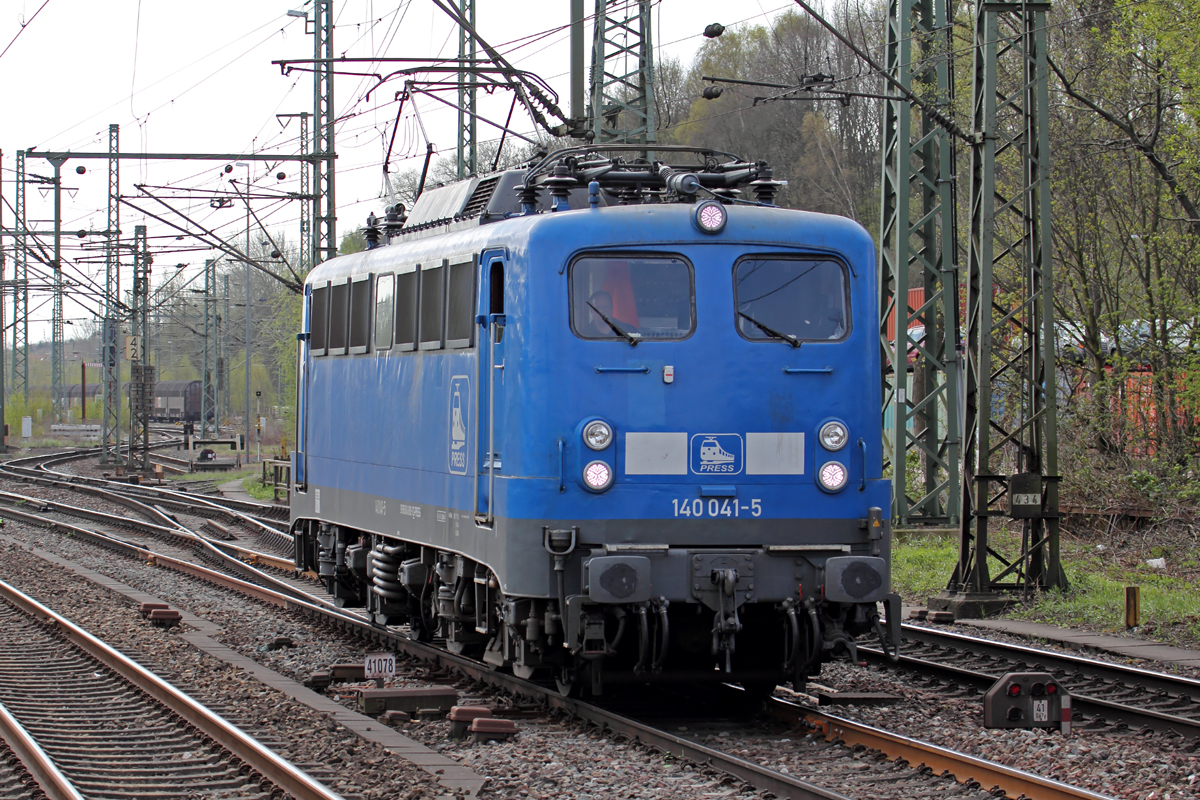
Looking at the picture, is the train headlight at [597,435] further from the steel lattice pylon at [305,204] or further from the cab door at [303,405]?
the steel lattice pylon at [305,204]

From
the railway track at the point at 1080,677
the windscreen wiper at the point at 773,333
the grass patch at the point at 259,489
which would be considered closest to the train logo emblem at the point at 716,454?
the windscreen wiper at the point at 773,333

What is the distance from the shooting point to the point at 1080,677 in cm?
1065

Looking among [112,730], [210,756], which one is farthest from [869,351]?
[112,730]

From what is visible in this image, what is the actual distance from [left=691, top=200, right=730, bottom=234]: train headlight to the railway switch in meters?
3.31

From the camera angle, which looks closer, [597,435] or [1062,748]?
[1062,748]

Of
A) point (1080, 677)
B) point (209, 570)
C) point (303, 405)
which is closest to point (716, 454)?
point (1080, 677)

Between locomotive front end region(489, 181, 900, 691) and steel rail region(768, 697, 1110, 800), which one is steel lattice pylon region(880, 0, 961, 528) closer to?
locomotive front end region(489, 181, 900, 691)

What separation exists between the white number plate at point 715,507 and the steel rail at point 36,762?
3.84 metres

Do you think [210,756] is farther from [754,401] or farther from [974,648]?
[974,648]

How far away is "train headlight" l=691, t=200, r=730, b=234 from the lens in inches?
358

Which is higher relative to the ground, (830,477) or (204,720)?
(830,477)

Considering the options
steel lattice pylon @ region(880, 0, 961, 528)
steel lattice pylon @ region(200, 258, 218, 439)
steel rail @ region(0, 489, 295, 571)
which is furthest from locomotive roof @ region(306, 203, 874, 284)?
steel lattice pylon @ region(200, 258, 218, 439)

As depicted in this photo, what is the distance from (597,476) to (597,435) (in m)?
0.26

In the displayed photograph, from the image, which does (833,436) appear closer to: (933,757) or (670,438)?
(670,438)
